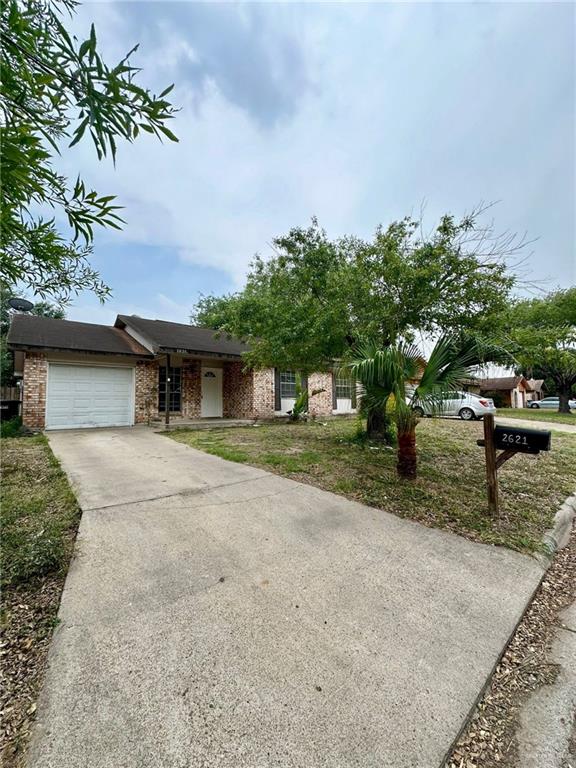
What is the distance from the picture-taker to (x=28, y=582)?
2383 mm

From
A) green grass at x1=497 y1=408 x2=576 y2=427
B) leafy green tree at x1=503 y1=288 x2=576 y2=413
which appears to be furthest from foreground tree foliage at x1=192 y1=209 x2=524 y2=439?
green grass at x1=497 y1=408 x2=576 y2=427

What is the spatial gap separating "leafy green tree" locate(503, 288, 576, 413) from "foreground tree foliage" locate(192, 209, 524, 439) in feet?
2.18

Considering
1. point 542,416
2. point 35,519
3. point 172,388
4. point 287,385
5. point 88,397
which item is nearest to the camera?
point 35,519

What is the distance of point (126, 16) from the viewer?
3.79 meters

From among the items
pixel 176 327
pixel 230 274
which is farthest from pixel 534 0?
pixel 230 274

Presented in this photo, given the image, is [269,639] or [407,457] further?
[407,457]

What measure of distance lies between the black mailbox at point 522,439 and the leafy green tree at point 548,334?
5.68ft

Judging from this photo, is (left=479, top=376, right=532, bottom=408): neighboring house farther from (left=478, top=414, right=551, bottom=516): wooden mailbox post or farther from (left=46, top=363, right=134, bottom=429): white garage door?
(left=478, top=414, right=551, bottom=516): wooden mailbox post

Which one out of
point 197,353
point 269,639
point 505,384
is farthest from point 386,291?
point 505,384

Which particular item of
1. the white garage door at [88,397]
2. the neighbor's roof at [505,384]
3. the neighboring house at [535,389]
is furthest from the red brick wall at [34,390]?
the neighboring house at [535,389]

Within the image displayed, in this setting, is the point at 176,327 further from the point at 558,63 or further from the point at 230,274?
the point at 558,63

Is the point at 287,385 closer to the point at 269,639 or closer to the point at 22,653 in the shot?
the point at 269,639

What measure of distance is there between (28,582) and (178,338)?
35.1ft

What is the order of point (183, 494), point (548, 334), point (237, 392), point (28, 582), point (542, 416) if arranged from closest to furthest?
point (28, 582) → point (183, 494) → point (548, 334) → point (237, 392) → point (542, 416)
